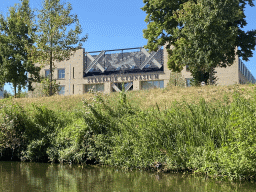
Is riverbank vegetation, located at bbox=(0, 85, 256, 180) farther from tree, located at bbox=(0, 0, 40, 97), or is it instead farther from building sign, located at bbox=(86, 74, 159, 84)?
building sign, located at bbox=(86, 74, 159, 84)

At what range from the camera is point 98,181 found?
25.8 feet

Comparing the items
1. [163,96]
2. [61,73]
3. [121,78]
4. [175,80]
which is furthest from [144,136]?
[61,73]

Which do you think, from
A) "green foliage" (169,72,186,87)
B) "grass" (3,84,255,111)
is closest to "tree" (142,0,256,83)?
"grass" (3,84,255,111)

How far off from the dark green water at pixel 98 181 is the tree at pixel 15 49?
2412cm

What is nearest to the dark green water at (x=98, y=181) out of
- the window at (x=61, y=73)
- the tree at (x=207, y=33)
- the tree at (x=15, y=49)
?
the tree at (x=207, y=33)

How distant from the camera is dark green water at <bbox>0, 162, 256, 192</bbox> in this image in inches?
277

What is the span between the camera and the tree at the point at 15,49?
32062 millimetres

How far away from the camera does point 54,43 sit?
27.5 m

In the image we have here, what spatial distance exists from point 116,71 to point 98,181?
41108 millimetres

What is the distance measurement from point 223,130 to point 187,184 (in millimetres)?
2222

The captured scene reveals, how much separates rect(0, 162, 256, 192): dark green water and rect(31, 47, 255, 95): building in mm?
34731

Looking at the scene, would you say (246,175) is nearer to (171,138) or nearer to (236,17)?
(171,138)

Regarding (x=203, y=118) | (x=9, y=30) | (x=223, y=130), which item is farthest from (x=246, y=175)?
(x=9, y=30)

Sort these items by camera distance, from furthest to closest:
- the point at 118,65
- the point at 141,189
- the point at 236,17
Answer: the point at 118,65 < the point at 236,17 < the point at 141,189
